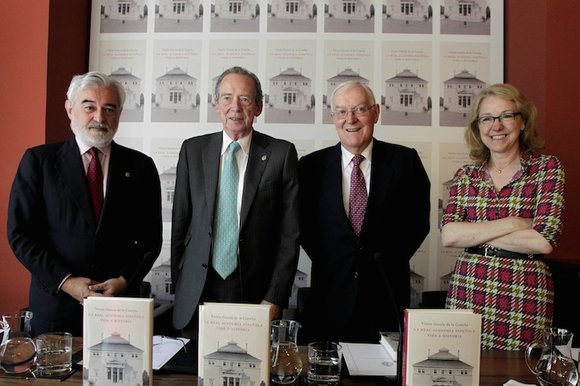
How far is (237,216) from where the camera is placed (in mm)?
2170

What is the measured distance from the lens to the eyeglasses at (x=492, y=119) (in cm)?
210

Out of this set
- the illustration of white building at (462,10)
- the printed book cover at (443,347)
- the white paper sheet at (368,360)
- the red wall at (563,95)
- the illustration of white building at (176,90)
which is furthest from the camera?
the illustration of white building at (176,90)

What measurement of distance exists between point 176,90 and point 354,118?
1.81m

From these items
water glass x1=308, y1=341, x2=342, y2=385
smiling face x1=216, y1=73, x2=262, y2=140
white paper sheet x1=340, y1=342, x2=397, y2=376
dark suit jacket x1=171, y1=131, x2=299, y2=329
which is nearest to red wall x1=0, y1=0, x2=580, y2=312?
dark suit jacket x1=171, y1=131, x2=299, y2=329

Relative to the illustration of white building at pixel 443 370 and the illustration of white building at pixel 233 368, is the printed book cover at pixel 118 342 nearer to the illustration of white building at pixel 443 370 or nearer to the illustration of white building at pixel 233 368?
the illustration of white building at pixel 233 368

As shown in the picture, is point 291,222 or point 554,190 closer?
point 554,190

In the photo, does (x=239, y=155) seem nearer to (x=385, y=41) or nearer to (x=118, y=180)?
(x=118, y=180)

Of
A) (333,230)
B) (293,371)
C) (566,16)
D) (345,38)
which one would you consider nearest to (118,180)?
(333,230)

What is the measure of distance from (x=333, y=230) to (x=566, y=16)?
218 centimetres

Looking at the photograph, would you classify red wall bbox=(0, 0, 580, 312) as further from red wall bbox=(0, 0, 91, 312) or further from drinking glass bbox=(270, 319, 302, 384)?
drinking glass bbox=(270, 319, 302, 384)

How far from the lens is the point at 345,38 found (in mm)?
3502

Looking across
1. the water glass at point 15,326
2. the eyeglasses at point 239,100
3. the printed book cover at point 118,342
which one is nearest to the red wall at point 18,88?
the eyeglasses at point 239,100

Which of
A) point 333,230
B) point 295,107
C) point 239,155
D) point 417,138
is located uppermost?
point 295,107

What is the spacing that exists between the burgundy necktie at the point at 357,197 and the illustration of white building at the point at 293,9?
1.64 m
